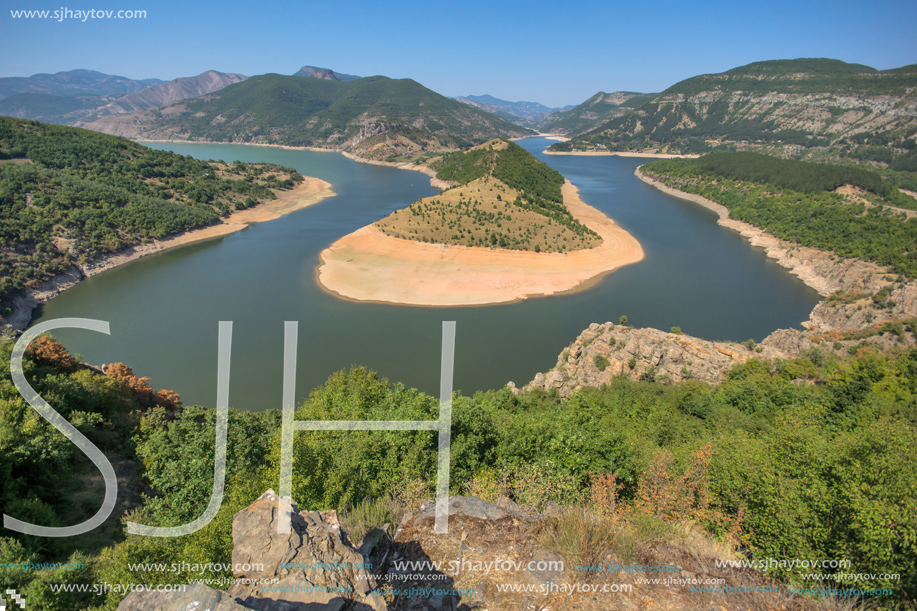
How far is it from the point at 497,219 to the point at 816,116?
16025cm

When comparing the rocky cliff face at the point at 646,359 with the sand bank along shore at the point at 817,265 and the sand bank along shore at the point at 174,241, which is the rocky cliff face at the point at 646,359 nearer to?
the sand bank along shore at the point at 817,265

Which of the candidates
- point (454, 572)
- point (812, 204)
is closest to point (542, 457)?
point (454, 572)

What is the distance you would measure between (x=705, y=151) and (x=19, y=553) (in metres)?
210

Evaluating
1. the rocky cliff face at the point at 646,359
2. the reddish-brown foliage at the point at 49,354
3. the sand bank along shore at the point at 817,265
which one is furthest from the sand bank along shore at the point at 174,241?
the sand bank along shore at the point at 817,265

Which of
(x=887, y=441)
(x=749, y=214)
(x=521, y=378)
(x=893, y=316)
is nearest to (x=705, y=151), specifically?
(x=749, y=214)

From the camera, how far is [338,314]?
3869cm

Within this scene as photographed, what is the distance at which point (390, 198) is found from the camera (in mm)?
93625

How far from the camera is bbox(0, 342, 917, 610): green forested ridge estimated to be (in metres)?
7.46

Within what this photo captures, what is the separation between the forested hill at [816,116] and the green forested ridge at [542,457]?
134703 mm

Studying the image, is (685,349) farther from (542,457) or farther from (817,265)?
(817,265)

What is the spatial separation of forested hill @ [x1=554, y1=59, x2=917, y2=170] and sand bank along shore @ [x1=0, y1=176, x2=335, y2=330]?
14789 cm

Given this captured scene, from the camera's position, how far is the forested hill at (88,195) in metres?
44.4

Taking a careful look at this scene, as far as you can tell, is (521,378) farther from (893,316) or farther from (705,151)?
(705,151)

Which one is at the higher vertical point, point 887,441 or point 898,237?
point 898,237
